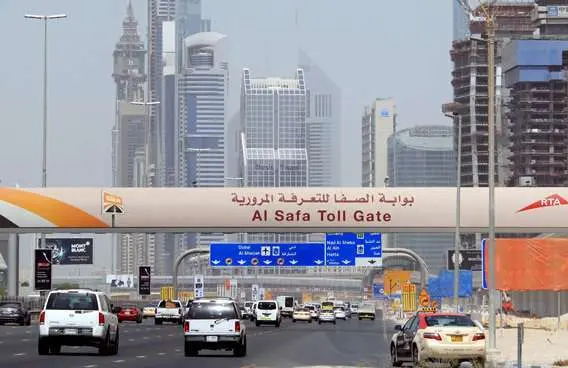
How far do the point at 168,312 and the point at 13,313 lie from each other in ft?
42.7

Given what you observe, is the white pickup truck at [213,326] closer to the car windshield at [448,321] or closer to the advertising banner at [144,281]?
the car windshield at [448,321]

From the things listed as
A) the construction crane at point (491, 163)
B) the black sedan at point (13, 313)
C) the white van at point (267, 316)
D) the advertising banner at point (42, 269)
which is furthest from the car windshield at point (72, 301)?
the white van at point (267, 316)

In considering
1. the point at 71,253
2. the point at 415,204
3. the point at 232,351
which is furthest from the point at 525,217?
the point at 71,253

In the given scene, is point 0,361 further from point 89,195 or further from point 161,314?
point 161,314

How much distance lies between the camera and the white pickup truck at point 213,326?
136ft

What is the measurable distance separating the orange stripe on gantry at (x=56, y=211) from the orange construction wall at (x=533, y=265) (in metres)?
19.9

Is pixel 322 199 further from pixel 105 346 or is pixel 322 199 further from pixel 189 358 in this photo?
pixel 105 346

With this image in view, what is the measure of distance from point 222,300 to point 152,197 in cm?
3202

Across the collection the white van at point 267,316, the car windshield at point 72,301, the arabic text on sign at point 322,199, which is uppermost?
the arabic text on sign at point 322,199

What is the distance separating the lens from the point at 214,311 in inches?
1639

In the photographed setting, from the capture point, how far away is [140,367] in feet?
110

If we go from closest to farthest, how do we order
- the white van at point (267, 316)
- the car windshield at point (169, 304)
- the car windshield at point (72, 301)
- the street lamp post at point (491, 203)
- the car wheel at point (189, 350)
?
the car windshield at point (72, 301) < the car wheel at point (189, 350) < the street lamp post at point (491, 203) < the car windshield at point (169, 304) < the white van at point (267, 316)

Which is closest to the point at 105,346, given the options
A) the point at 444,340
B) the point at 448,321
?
the point at 448,321

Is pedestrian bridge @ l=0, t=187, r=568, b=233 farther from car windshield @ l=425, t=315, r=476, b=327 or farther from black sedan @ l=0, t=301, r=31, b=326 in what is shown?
car windshield @ l=425, t=315, r=476, b=327
